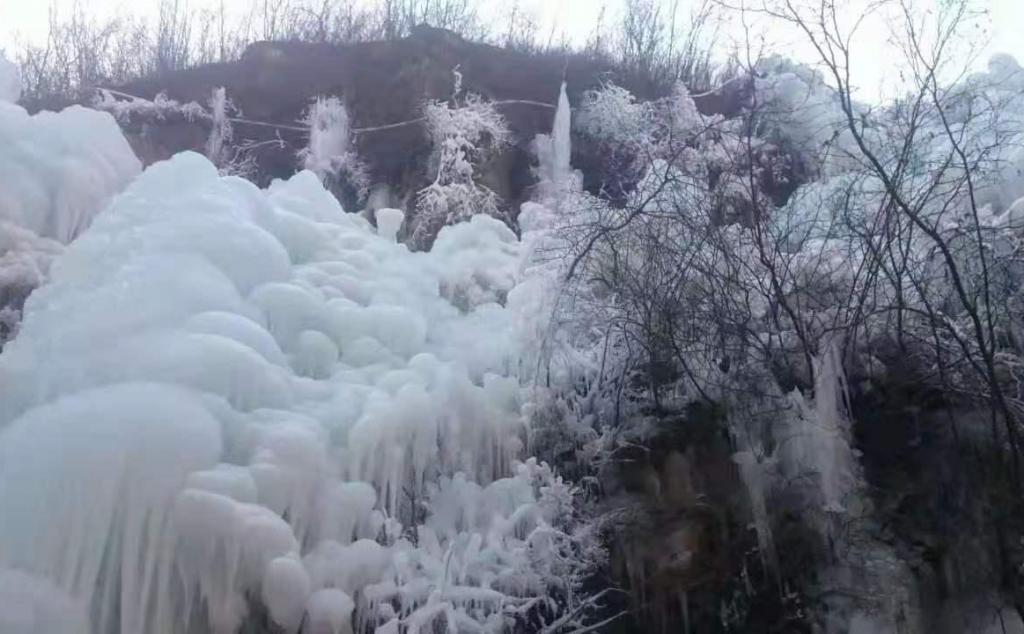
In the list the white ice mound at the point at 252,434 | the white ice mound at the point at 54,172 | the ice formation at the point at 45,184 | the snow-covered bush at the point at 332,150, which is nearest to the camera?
the white ice mound at the point at 252,434

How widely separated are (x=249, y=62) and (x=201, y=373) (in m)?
8.69

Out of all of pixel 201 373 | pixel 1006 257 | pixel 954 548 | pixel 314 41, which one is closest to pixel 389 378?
pixel 201 373

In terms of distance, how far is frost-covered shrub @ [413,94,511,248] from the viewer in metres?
9.98

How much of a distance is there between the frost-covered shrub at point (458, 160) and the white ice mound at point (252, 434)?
274 cm

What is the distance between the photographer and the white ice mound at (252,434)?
15.0ft

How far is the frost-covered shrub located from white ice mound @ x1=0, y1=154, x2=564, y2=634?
2742 millimetres

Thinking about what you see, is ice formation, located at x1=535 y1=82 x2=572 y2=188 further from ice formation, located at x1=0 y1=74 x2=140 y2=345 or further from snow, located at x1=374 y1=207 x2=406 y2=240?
ice formation, located at x1=0 y1=74 x2=140 y2=345

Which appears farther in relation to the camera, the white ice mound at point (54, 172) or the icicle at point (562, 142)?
the icicle at point (562, 142)

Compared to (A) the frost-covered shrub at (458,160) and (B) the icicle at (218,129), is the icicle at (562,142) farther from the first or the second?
(B) the icicle at (218,129)

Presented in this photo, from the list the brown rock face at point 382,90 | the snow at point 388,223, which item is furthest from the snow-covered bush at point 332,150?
the snow at point 388,223

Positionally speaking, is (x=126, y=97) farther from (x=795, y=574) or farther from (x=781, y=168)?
(x=795, y=574)

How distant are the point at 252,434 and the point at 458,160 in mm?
6142

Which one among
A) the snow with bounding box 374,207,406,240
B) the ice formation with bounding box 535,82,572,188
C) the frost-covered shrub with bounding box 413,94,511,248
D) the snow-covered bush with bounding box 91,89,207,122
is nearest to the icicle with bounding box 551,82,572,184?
the ice formation with bounding box 535,82,572,188

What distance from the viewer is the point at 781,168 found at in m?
10.4
